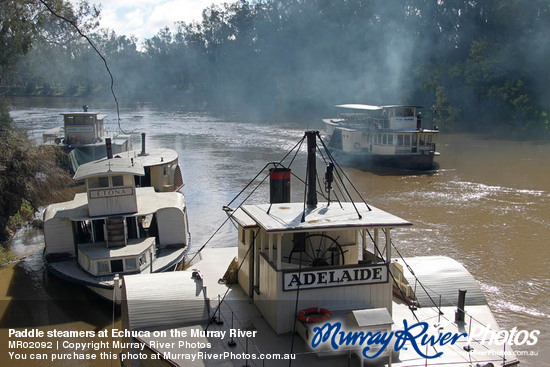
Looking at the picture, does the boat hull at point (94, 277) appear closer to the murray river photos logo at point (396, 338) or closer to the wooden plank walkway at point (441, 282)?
the murray river photos logo at point (396, 338)

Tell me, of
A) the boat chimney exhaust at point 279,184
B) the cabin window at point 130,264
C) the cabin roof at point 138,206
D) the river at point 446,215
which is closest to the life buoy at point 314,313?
the boat chimney exhaust at point 279,184

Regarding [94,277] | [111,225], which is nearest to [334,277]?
[94,277]

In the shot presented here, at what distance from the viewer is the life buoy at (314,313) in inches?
303

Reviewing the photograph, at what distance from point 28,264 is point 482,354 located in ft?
48.2

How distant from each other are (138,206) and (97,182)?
1585 mm

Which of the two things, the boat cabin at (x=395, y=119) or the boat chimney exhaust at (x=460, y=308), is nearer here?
the boat chimney exhaust at (x=460, y=308)

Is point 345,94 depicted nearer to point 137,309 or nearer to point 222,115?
point 222,115

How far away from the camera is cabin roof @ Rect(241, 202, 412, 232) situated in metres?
8.02

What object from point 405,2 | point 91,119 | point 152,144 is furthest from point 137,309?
point 405,2

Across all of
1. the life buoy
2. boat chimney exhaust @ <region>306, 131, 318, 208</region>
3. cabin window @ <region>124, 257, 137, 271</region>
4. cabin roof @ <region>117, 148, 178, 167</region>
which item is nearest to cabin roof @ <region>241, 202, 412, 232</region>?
boat chimney exhaust @ <region>306, 131, 318, 208</region>

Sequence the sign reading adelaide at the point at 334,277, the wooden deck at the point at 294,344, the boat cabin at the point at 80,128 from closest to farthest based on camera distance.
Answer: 1. the wooden deck at the point at 294,344
2. the sign reading adelaide at the point at 334,277
3. the boat cabin at the point at 80,128

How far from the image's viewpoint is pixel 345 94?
67.2 meters

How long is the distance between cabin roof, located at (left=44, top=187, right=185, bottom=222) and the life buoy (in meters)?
9.00

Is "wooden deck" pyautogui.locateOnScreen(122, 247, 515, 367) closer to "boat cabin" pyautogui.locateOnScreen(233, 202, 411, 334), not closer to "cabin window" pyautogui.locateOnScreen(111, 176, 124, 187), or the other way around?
"boat cabin" pyautogui.locateOnScreen(233, 202, 411, 334)
